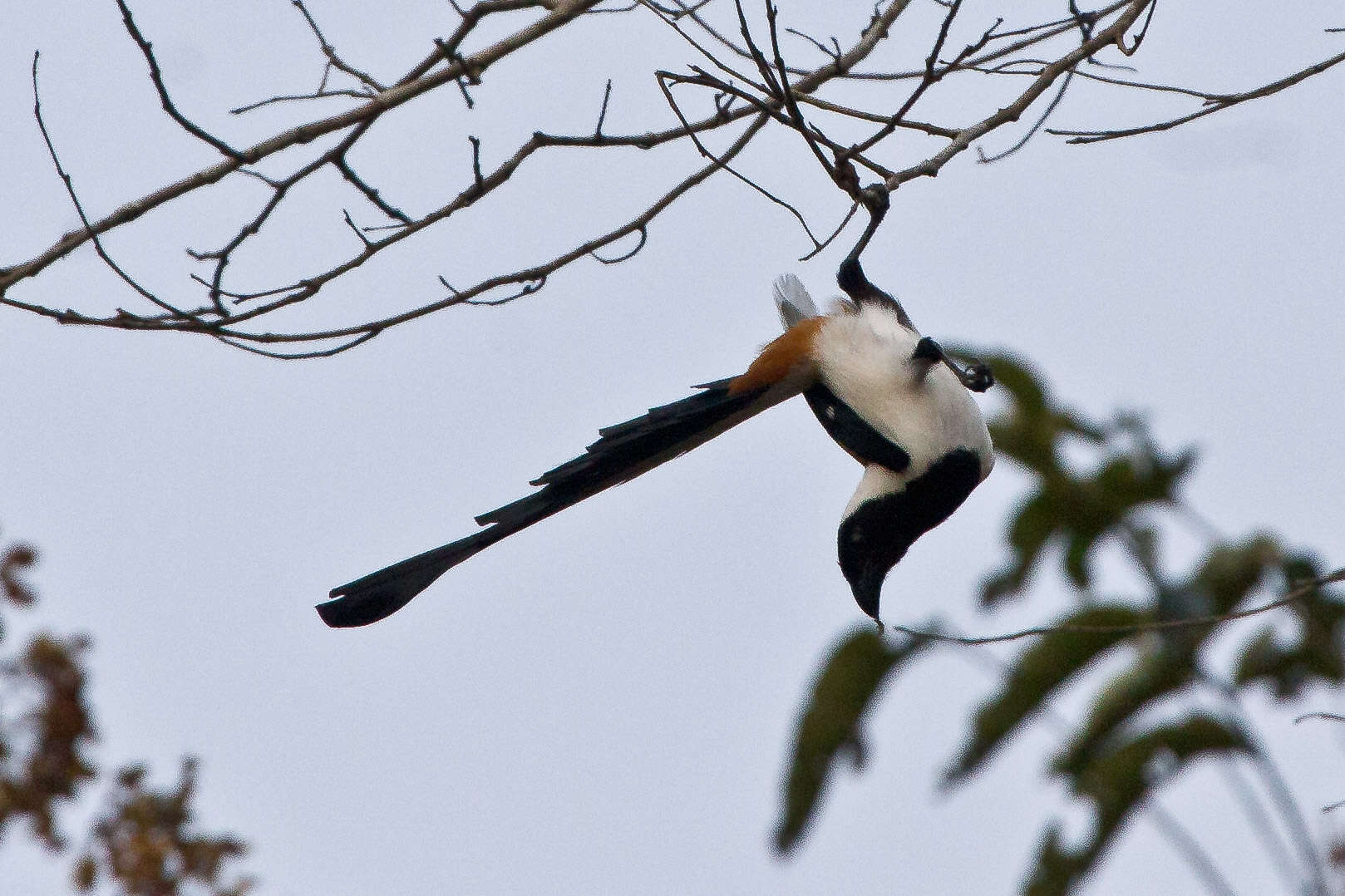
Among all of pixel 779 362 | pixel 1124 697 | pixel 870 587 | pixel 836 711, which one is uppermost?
pixel 836 711

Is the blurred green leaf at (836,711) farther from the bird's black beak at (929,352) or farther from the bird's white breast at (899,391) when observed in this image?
the bird's black beak at (929,352)

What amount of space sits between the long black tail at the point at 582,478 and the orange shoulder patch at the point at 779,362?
0.07 ft

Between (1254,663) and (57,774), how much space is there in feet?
18.3

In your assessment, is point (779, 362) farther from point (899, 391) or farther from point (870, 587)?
point (870, 587)

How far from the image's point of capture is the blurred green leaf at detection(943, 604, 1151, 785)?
7.76 meters

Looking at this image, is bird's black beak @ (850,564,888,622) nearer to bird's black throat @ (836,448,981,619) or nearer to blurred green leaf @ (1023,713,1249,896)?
bird's black throat @ (836,448,981,619)

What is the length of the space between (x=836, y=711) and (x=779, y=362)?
526 centimetres

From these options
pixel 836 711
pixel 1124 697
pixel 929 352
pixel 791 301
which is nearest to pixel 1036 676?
pixel 1124 697

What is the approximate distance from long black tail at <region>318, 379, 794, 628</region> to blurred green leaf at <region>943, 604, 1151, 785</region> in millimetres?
4336

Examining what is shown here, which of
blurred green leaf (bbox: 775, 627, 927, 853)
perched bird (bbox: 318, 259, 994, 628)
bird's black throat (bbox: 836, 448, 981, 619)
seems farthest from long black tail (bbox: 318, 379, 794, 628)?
blurred green leaf (bbox: 775, 627, 927, 853)

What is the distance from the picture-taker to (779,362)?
3750mm

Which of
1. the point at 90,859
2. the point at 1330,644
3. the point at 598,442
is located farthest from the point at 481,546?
the point at 1330,644

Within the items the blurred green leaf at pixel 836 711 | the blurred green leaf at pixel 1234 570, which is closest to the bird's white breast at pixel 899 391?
the blurred green leaf at pixel 1234 570

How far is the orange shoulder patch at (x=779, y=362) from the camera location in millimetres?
3730
